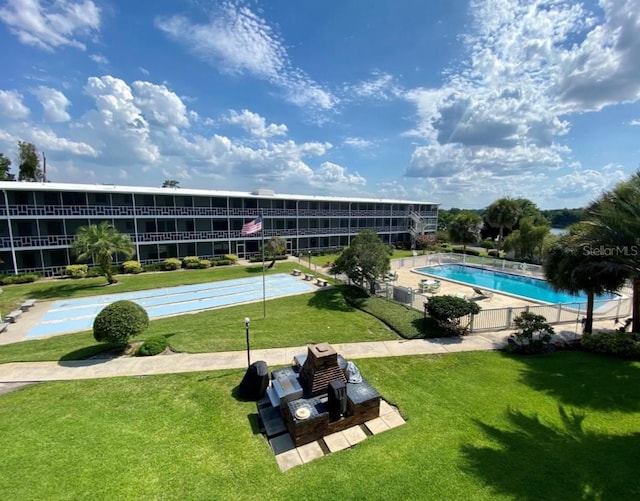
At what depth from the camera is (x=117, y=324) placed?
1138cm

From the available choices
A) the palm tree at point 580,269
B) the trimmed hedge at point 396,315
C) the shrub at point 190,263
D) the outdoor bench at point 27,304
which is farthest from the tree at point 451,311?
the shrub at point 190,263

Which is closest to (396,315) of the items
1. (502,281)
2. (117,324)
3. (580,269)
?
(580,269)

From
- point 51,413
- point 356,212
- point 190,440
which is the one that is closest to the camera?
point 190,440

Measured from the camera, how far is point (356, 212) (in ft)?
150

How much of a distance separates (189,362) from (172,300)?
Result: 11125mm

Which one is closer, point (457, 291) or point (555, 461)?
point (555, 461)

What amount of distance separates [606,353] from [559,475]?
29.1 ft

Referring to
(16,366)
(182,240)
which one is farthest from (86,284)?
(16,366)

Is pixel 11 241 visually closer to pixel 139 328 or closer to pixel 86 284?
pixel 86 284

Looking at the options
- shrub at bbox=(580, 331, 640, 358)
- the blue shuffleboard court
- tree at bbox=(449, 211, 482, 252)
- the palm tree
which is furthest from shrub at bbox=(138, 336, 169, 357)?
tree at bbox=(449, 211, 482, 252)

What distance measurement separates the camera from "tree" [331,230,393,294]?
1941 centimetres

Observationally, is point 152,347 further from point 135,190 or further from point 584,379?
point 135,190

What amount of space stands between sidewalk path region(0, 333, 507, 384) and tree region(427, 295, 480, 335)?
1005 millimetres

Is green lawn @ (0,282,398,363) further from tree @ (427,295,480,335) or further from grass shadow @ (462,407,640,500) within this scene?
grass shadow @ (462,407,640,500)
